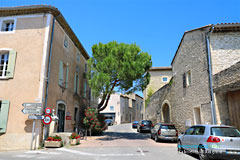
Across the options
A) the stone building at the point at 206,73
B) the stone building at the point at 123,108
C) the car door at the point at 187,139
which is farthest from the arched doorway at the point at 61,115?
the stone building at the point at 123,108

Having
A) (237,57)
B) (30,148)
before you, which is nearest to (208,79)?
(237,57)

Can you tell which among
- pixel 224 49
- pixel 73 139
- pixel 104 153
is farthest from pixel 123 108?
pixel 104 153

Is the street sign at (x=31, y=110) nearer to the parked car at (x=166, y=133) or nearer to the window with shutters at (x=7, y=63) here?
the window with shutters at (x=7, y=63)

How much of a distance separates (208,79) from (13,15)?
1342 cm

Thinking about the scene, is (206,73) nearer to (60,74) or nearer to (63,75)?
(60,74)

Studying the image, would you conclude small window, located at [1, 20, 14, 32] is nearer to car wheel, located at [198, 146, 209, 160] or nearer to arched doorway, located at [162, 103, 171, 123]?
car wheel, located at [198, 146, 209, 160]

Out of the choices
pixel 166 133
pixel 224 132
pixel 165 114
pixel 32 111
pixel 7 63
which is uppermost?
pixel 7 63

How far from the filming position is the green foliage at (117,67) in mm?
14289

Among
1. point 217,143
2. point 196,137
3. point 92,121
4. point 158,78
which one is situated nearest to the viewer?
point 217,143

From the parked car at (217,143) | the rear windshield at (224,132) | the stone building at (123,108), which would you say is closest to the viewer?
the parked car at (217,143)

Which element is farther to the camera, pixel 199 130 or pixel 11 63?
pixel 11 63

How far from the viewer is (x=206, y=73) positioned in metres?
11.8

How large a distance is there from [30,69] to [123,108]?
33413 mm

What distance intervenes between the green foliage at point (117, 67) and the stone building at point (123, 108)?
50.9 ft
